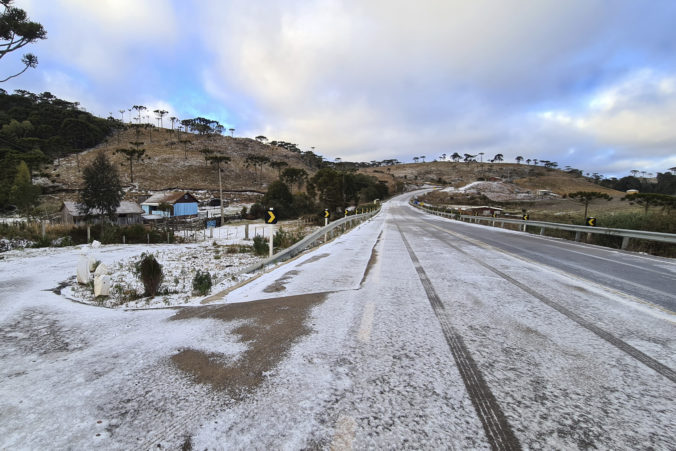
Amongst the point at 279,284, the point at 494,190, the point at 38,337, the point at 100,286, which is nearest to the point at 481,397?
the point at 279,284

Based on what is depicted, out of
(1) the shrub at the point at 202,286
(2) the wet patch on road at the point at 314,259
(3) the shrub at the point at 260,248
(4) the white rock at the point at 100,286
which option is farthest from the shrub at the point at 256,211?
(1) the shrub at the point at 202,286

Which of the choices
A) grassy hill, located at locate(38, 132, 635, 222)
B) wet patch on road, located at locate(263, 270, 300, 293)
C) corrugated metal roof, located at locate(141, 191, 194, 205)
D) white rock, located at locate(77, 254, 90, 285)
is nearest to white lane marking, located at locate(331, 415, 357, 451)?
wet patch on road, located at locate(263, 270, 300, 293)

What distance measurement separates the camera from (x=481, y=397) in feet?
6.89

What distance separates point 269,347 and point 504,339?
8.11 ft

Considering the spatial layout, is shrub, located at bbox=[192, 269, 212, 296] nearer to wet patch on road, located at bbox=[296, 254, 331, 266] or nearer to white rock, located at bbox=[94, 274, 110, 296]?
white rock, located at bbox=[94, 274, 110, 296]

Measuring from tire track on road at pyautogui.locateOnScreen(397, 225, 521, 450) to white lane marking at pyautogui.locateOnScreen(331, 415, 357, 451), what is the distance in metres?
0.82

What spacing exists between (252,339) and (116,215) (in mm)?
44258

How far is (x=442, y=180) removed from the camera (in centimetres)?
16400

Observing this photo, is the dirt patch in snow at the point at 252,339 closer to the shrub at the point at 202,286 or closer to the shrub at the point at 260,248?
the shrub at the point at 202,286

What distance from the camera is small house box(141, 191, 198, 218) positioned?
52912 mm

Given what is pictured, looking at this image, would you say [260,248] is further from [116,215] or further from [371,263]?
[116,215]

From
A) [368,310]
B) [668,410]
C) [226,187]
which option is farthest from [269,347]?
[226,187]

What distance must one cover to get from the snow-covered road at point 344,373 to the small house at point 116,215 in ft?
135

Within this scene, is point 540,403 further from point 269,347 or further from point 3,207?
point 3,207
